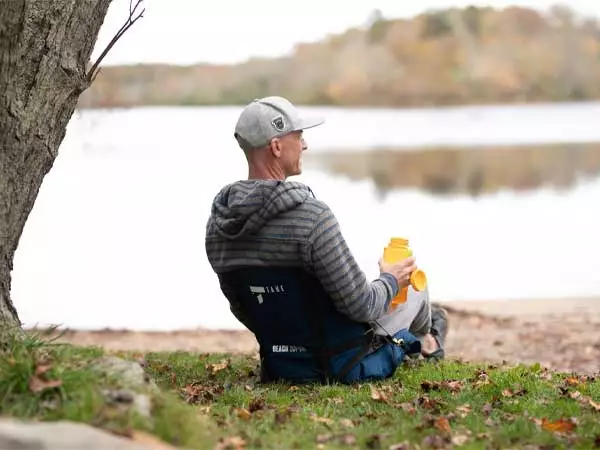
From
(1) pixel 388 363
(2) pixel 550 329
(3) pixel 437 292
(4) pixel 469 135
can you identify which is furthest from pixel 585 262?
(4) pixel 469 135

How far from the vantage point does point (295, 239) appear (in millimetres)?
5914

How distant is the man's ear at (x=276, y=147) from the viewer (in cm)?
607

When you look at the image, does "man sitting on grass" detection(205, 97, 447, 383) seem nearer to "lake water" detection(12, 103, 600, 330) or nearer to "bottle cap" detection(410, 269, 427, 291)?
"bottle cap" detection(410, 269, 427, 291)

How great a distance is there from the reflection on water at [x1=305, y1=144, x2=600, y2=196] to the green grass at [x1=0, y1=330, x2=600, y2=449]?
20.8 meters

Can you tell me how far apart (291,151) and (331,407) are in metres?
1.37

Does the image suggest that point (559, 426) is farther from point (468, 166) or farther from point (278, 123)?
point (468, 166)

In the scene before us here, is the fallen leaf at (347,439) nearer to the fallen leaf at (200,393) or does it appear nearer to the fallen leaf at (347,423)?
the fallen leaf at (347,423)

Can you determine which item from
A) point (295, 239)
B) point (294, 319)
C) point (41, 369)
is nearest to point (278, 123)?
point (295, 239)

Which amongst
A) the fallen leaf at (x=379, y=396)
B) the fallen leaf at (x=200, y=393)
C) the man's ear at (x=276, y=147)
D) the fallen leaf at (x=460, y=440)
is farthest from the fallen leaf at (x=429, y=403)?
the man's ear at (x=276, y=147)

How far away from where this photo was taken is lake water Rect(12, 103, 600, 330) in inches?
666

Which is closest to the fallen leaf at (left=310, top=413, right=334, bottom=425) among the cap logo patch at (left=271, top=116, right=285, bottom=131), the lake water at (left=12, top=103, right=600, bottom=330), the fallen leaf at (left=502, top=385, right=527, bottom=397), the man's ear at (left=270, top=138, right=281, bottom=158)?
the fallen leaf at (left=502, top=385, right=527, bottom=397)

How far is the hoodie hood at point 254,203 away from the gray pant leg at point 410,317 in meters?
0.90

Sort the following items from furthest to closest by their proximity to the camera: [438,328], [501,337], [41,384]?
1. [501,337]
2. [438,328]
3. [41,384]

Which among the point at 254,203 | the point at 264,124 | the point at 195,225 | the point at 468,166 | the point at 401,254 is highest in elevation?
the point at 468,166
